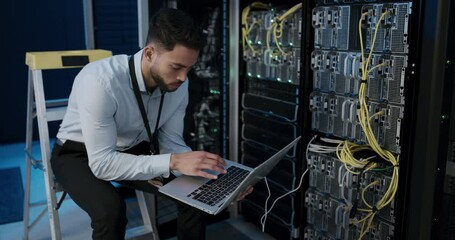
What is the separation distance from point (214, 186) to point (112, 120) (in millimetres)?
431

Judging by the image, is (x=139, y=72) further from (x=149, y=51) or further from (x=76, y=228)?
(x=76, y=228)

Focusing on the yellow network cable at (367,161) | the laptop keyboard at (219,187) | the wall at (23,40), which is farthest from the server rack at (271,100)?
the wall at (23,40)

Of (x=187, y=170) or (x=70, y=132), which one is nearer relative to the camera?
(x=187, y=170)

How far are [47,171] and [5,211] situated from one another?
1109mm

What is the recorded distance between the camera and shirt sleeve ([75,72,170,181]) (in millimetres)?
1530

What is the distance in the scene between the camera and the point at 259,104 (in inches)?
95.0

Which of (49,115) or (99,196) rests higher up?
(49,115)

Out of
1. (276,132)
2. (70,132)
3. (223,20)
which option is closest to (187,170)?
(70,132)

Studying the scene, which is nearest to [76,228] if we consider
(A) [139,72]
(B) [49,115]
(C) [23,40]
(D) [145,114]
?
(B) [49,115]

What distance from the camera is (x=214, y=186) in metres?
1.55

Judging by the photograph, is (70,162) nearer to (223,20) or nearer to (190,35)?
(190,35)

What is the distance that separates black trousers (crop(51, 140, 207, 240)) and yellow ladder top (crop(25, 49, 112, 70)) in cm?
36

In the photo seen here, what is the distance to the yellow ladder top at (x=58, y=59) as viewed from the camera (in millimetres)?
1904

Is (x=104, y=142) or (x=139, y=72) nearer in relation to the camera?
(x=104, y=142)
